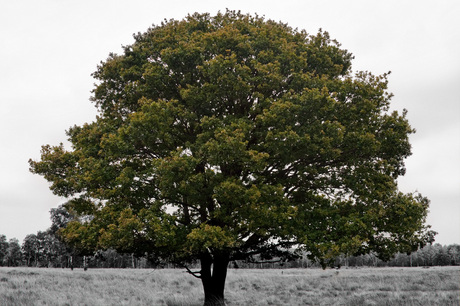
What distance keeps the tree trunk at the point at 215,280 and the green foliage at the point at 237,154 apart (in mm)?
883

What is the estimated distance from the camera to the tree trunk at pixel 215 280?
17.3 metres

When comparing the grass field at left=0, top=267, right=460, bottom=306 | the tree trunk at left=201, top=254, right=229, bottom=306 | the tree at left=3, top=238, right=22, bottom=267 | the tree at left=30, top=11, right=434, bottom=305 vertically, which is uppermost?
the tree at left=30, top=11, right=434, bottom=305

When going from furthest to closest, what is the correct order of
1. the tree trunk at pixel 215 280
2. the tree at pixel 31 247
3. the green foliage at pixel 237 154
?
the tree at pixel 31 247
the tree trunk at pixel 215 280
the green foliage at pixel 237 154

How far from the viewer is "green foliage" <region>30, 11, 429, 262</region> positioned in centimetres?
1392

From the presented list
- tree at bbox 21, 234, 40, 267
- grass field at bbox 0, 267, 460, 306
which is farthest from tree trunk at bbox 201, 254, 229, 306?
tree at bbox 21, 234, 40, 267

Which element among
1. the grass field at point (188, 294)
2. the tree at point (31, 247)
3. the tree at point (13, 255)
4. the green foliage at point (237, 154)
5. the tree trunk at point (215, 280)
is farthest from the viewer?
the tree at point (13, 255)

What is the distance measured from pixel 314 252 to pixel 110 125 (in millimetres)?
10916

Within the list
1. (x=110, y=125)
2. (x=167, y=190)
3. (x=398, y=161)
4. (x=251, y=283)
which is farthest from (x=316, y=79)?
(x=251, y=283)

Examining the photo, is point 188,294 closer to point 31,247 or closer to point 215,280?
point 215,280

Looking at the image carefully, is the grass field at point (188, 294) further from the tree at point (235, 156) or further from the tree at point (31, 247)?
the tree at point (31, 247)

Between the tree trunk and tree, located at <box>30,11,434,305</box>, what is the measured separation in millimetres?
62

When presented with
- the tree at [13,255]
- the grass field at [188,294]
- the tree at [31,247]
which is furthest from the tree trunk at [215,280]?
the tree at [13,255]

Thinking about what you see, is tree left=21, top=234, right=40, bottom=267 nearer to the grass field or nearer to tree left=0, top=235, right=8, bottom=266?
tree left=0, top=235, right=8, bottom=266

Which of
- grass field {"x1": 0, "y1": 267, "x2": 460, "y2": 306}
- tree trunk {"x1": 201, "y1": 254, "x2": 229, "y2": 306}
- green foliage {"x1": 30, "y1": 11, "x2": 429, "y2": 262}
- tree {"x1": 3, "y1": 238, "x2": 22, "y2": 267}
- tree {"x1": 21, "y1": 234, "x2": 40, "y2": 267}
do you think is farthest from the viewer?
tree {"x1": 3, "y1": 238, "x2": 22, "y2": 267}
